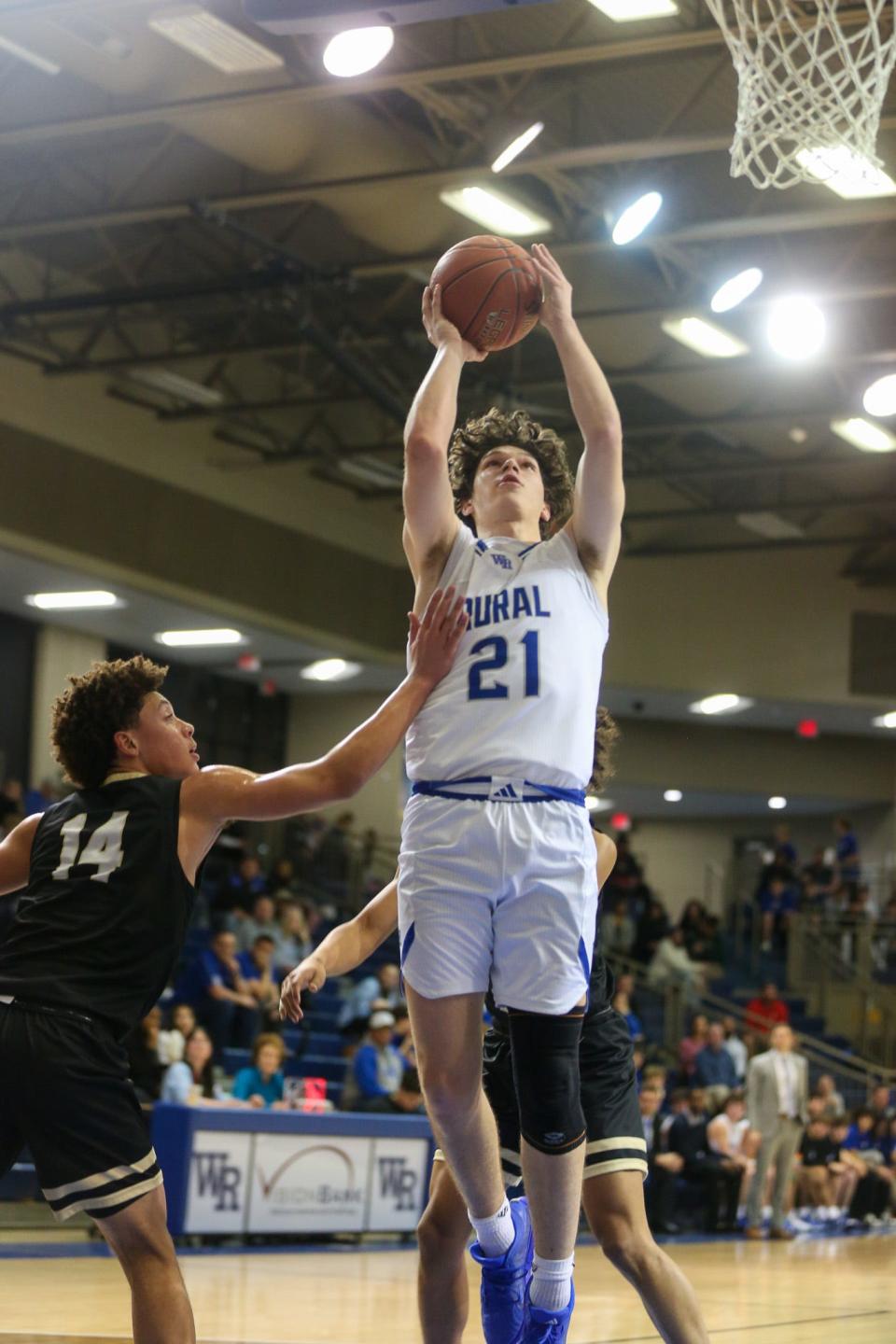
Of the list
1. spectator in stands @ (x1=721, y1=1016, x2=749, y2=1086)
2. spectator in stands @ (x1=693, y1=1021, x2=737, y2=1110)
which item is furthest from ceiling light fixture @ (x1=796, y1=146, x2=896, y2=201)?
spectator in stands @ (x1=721, y1=1016, x2=749, y2=1086)

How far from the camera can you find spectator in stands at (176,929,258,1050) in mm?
14664

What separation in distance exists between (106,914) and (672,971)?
796 inches

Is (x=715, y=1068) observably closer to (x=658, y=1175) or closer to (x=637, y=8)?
(x=658, y=1175)

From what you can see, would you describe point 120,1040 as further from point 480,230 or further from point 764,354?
point 764,354

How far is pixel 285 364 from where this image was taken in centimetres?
1966

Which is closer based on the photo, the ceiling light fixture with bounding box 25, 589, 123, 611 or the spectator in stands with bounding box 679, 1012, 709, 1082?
the spectator in stands with bounding box 679, 1012, 709, 1082

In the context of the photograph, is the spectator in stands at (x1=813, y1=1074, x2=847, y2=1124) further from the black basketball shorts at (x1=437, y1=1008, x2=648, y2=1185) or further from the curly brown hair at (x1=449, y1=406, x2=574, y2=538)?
the curly brown hair at (x1=449, y1=406, x2=574, y2=538)

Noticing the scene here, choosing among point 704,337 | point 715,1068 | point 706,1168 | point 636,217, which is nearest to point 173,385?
point 704,337

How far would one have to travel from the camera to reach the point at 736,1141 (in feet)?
51.4

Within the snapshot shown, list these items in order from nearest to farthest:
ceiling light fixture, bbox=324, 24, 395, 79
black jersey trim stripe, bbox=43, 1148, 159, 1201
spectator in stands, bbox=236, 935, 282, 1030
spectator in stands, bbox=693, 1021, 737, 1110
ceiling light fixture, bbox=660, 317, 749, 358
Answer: black jersey trim stripe, bbox=43, 1148, 159, 1201
ceiling light fixture, bbox=324, 24, 395, 79
spectator in stands, bbox=236, 935, 282, 1030
ceiling light fixture, bbox=660, 317, 749, 358
spectator in stands, bbox=693, 1021, 737, 1110

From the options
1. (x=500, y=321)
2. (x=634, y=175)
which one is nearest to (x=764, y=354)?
(x=634, y=175)

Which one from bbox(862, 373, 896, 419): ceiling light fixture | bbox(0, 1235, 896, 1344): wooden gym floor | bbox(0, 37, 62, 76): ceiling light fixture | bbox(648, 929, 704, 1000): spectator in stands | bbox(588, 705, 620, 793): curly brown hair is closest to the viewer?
bbox(588, 705, 620, 793): curly brown hair

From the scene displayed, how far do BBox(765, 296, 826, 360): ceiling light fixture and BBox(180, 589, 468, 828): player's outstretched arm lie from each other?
11.7 metres

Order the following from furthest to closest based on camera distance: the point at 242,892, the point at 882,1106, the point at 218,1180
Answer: the point at 882,1106 → the point at 242,892 → the point at 218,1180
